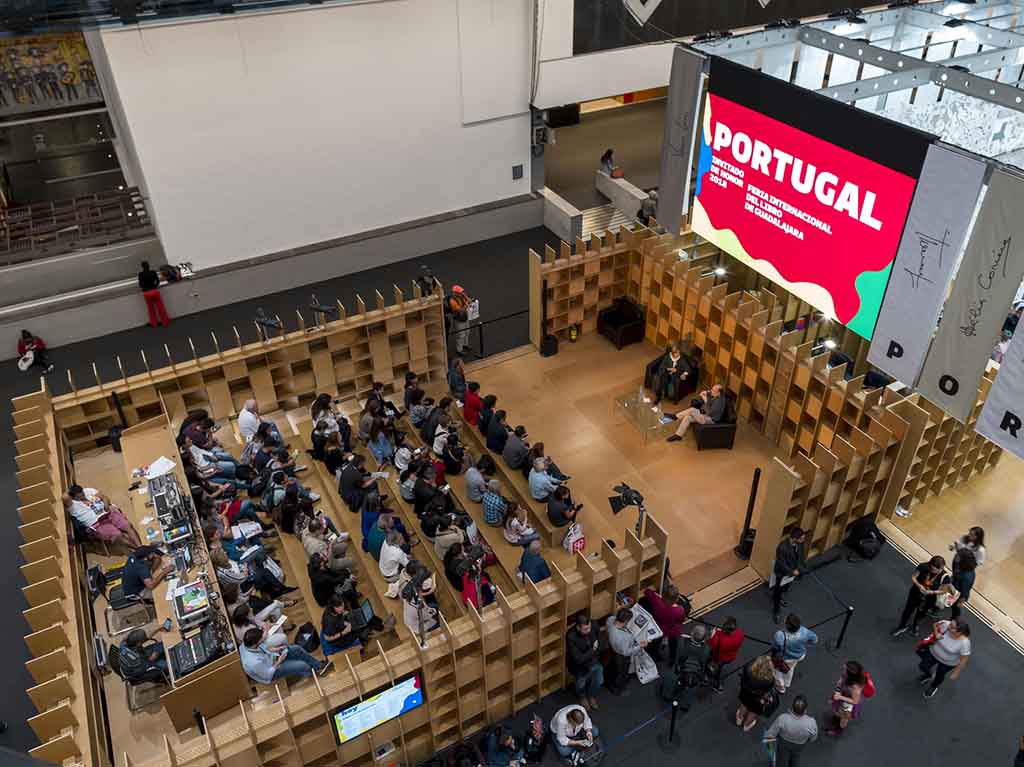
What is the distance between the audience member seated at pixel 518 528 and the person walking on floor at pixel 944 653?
4.49 metres

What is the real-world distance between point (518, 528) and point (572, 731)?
8.78 feet

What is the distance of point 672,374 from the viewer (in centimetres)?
1241

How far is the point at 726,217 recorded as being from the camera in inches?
457

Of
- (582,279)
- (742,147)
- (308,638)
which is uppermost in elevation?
(742,147)

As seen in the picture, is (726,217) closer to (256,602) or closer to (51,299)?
(256,602)

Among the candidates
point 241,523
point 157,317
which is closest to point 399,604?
point 241,523

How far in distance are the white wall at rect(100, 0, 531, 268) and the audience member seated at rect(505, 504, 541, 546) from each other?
8451 mm

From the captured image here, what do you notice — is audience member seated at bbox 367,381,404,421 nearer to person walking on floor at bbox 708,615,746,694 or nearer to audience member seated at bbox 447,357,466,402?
audience member seated at bbox 447,357,466,402

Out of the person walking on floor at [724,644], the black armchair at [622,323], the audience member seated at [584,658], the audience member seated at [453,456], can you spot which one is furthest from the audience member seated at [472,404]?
the person walking on floor at [724,644]

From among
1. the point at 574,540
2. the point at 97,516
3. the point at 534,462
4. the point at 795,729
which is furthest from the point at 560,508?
the point at 97,516

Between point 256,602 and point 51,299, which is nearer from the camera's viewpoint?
point 256,602

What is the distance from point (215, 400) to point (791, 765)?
9171 mm

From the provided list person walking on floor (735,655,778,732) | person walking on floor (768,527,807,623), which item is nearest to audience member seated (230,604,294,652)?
person walking on floor (735,655,778,732)

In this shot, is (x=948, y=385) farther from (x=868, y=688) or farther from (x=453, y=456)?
(x=453, y=456)
